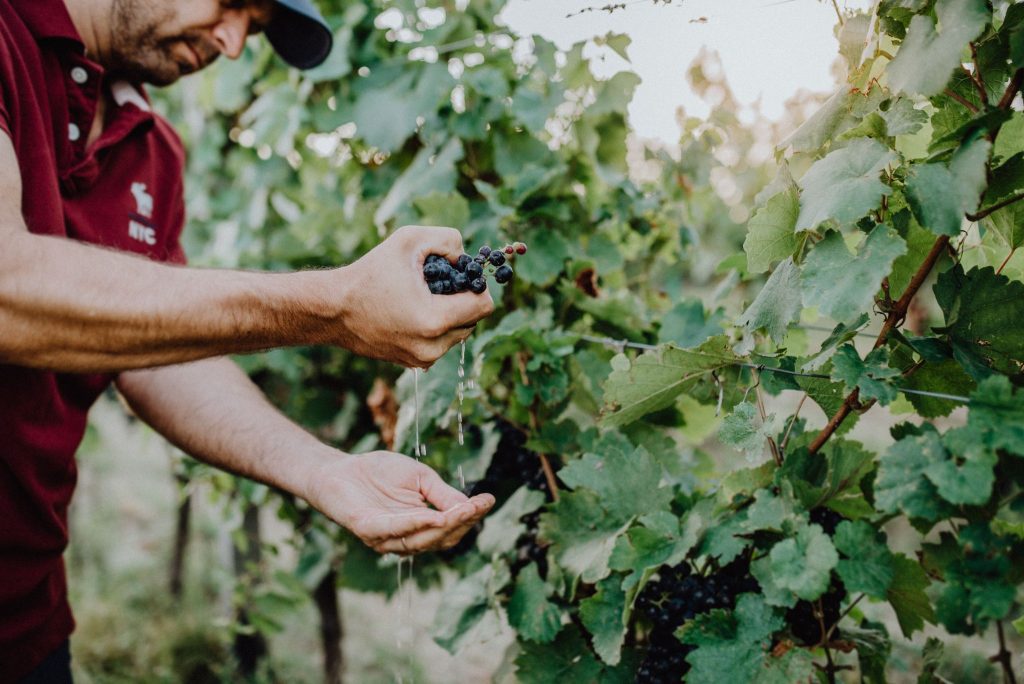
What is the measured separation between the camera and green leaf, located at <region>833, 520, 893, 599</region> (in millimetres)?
992

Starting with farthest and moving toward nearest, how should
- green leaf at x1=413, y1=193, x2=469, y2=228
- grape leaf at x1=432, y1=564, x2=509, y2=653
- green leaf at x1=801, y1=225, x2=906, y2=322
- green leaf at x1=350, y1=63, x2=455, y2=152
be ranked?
1. green leaf at x1=350, y1=63, x2=455, y2=152
2. green leaf at x1=413, y1=193, x2=469, y2=228
3. grape leaf at x1=432, y1=564, x2=509, y2=653
4. green leaf at x1=801, y1=225, x2=906, y2=322

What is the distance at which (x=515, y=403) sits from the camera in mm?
1771

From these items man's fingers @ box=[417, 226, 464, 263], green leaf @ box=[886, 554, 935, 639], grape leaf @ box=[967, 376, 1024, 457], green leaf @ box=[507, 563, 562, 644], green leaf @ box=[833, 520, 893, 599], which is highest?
grape leaf @ box=[967, 376, 1024, 457]

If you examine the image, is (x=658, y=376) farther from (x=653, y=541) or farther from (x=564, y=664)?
(x=564, y=664)

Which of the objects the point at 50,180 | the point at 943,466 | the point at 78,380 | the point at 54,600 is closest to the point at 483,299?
the point at 943,466

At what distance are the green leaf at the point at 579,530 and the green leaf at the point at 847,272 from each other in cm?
58

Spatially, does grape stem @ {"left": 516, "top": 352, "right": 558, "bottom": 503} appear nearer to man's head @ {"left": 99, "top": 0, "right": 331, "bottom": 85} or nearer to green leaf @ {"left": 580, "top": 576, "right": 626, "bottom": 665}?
green leaf @ {"left": 580, "top": 576, "right": 626, "bottom": 665}

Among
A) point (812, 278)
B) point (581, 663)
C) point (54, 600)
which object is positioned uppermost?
point (812, 278)

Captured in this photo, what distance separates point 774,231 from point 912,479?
413 mm

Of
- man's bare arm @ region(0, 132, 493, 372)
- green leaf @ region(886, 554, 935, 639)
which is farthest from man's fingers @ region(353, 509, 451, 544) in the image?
green leaf @ region(886, 554, 935, 639)

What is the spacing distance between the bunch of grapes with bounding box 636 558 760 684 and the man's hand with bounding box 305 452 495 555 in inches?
14.8

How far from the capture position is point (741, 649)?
3.67 feet

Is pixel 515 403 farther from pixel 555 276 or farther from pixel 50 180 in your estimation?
pixel 50 180

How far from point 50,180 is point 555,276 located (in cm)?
108
